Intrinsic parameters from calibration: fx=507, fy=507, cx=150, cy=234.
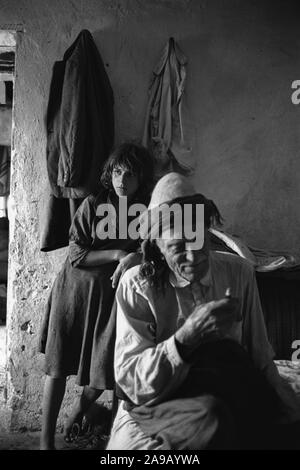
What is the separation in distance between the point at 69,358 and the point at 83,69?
5.68 ft

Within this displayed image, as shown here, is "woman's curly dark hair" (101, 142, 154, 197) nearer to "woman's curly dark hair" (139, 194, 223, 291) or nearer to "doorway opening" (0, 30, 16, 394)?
"woman's curly dark hair" (139, 194, 223, 291)

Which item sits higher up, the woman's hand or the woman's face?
the woman's face

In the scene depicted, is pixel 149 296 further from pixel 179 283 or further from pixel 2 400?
pixel 2 400

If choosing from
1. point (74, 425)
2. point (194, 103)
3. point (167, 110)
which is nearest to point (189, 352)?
point (74, 425)

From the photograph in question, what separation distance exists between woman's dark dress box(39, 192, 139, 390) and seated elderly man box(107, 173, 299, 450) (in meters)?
0.83

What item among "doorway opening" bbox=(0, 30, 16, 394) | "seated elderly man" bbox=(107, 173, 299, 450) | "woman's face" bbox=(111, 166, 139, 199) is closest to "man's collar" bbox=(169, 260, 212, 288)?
"seated elderly man" bbox=(107, 173, 299, 450)

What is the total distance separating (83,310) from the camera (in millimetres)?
2789

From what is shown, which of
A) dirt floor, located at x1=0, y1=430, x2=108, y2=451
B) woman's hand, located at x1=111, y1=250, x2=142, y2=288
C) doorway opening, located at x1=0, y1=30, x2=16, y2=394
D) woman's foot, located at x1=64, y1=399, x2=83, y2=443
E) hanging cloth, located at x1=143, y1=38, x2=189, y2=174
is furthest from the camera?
doorway opening, located at x1=0, y1=30, x2=16, y2=394

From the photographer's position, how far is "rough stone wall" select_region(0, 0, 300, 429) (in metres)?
3.36

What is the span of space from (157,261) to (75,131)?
1.41 metres

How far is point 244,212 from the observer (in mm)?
→ 3369

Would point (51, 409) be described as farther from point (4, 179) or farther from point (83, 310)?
point (4, 179)

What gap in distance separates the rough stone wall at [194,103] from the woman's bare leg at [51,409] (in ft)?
2.29

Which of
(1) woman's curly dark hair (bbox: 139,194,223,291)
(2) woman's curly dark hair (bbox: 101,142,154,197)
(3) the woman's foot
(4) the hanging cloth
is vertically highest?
(4) the hanging cloth
